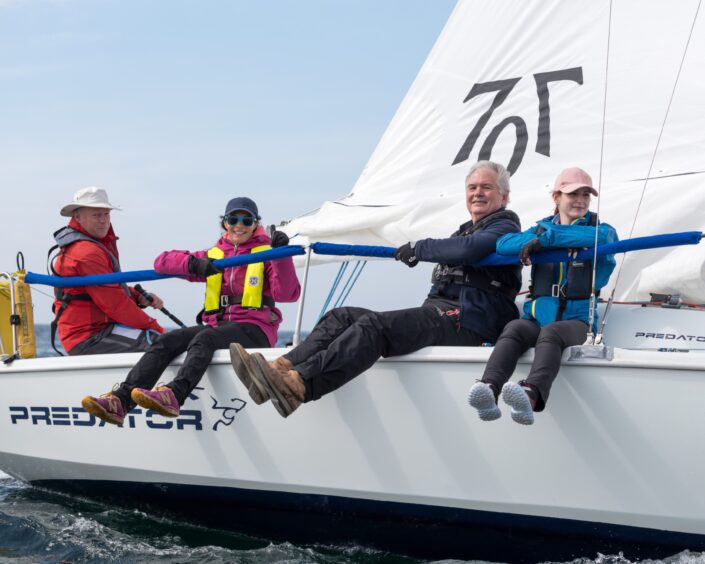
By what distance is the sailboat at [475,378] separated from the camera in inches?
140

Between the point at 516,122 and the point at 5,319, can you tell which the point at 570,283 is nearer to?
the point at 516,122

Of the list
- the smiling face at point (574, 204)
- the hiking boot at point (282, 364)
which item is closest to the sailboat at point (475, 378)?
the hiking boot at point (282, 364)

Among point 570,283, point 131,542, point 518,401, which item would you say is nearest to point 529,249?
point 570,283

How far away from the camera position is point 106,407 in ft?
13.3

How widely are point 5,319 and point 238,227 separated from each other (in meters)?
1.52

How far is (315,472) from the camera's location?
403cm

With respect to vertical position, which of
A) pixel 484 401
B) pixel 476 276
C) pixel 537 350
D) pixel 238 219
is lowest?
pixel 484 401

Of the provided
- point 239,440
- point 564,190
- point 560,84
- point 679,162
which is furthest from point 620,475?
point 560,84

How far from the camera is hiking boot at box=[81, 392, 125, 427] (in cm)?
399

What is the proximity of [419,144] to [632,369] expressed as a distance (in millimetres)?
2339

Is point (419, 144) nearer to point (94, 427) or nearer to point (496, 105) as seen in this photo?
point (496, 105)

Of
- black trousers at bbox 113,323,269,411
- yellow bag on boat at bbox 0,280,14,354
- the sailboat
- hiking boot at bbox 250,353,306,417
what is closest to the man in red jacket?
the sailboat

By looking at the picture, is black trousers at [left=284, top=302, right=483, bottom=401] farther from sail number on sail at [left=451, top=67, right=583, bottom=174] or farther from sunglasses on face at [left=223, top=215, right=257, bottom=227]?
sail number on sail at [left=451, top=67, right=583, bottom=174]

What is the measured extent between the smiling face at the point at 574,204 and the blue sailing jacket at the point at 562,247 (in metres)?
0.04
